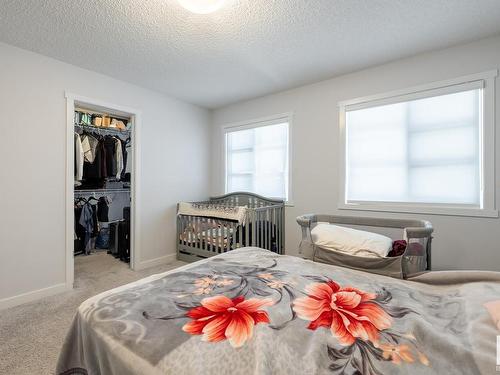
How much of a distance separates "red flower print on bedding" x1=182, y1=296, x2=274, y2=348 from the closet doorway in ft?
8.41

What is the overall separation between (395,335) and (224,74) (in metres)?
2.80

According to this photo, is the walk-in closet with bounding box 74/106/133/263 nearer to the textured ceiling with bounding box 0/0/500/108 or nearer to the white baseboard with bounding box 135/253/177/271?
the white baseboard with bounding box 135/253/177/271

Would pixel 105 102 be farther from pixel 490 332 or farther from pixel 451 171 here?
pixel 451 171

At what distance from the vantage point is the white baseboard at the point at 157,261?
3194mm

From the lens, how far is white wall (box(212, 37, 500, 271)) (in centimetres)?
212

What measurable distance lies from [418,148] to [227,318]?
2501mm

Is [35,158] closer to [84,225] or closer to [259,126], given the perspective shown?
[84,225]

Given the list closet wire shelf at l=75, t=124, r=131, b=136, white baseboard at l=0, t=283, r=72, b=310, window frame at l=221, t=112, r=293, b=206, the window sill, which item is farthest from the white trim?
white baseboard at l=0, t=283, r=72, b=310

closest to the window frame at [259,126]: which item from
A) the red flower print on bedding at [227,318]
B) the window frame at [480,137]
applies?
the window frame at [480,137]

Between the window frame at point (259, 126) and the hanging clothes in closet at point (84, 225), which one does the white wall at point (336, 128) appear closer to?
the window frame at point (259, 126)

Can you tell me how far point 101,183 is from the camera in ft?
13.2

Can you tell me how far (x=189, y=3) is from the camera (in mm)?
1537

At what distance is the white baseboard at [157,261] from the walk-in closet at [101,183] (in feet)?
1.40

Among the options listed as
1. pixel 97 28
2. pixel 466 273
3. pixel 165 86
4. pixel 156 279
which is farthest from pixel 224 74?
pixel 466 273
